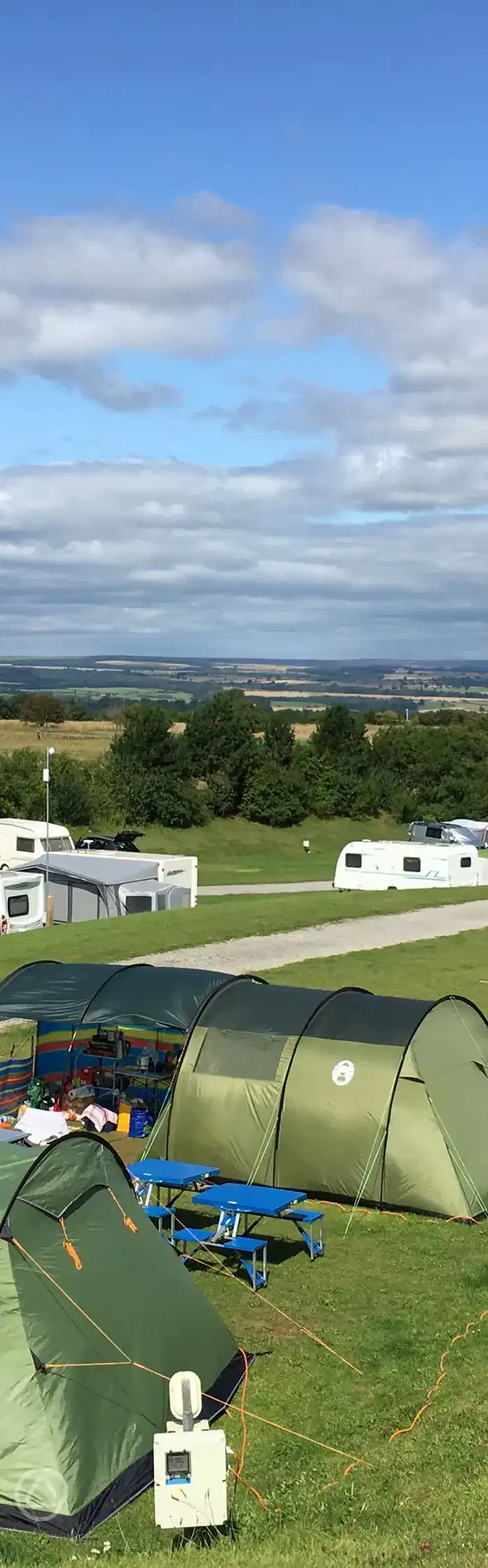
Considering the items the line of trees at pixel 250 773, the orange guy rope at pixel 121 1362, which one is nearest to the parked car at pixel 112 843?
the line of trees at pixel 250 773

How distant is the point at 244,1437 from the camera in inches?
385

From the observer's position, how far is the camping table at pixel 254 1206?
13.4m

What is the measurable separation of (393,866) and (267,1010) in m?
29.5

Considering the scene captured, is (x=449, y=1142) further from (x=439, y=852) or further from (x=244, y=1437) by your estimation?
(x=439, y=852)

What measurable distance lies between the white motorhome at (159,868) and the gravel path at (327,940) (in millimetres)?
4941

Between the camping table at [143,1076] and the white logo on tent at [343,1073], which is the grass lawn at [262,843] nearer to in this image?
the camping table at [143,1076]

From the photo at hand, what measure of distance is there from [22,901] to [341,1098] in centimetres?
2182

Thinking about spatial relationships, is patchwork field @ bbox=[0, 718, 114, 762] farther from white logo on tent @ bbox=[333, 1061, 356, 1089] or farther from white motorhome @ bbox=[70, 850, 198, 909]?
white logo on tent @ bbox=[333, 1061, 356, 1089]

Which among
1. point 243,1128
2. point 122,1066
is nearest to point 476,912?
point 122,1066

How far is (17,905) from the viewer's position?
118 ft

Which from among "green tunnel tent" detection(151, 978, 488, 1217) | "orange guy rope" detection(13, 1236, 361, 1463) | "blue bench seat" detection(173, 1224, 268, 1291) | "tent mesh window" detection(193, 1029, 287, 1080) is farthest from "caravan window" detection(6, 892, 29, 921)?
"orange guy rope" detection(13, 1236, 361, 1463)

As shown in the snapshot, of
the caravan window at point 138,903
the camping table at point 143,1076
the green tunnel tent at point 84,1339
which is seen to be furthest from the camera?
the caravan window at point 138,903

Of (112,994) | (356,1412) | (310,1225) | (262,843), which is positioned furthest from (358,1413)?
(262,843)

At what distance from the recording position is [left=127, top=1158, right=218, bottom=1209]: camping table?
14148 mm
